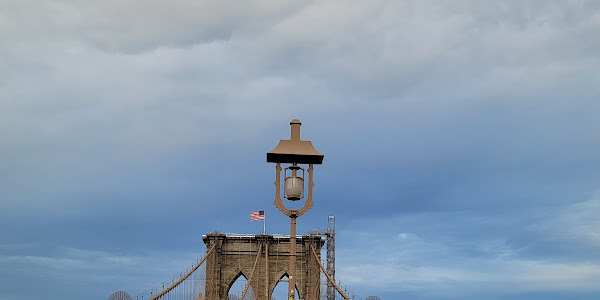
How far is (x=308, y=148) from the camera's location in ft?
56.4

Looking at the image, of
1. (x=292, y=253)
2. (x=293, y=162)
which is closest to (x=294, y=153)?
(x=293, y=162)

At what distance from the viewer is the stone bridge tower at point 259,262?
2758 inches

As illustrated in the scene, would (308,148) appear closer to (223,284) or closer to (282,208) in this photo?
(282,208)

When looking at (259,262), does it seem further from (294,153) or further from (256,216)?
(294,153)

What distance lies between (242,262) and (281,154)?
56.0 m

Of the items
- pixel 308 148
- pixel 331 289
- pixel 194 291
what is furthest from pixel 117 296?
pixel 331 289

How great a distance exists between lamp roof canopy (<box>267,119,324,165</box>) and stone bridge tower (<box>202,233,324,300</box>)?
174 feet

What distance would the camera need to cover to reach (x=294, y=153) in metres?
16.8

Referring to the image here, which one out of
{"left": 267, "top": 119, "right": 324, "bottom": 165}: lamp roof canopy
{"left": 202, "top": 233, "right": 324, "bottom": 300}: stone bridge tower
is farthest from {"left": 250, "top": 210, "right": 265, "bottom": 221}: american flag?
{"left": 267, "top": 119, "right": 324, "bottom": 165}: lamp roof canopy

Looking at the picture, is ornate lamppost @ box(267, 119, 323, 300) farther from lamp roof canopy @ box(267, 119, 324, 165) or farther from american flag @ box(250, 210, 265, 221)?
american flag @ box(250, 210, 265, 221)

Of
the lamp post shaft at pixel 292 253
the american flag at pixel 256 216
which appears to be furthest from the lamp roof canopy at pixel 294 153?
the american flag at pixel 256 216

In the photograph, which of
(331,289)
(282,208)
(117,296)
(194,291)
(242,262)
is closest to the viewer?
(282,208)

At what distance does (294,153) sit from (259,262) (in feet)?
179

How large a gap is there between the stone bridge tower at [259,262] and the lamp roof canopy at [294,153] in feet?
174
